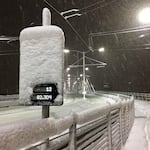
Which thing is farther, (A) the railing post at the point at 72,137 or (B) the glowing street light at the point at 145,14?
(B) the glowing street light at the point at 145,14

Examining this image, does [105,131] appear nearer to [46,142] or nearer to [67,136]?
[67,136]

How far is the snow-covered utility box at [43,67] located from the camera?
8.57 feet

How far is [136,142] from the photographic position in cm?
718

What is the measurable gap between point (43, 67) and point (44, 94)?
0.24 meters

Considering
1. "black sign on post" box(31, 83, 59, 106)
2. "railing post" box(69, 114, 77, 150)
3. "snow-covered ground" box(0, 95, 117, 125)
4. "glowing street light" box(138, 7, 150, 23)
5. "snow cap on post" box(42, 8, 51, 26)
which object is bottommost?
"snow-covered ground" box(0, 95, 117, 125)

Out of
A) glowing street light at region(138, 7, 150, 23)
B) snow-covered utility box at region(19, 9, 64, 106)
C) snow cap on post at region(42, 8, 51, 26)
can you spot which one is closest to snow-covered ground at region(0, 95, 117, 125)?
glowing street light at region(138, 7, 150, 23)

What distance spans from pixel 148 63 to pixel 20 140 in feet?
216

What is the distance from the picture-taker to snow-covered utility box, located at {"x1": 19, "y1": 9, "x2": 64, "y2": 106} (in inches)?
103

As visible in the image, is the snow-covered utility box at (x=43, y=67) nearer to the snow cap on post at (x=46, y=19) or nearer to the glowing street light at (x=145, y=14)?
the snow cap on post at (x=46, y=19)

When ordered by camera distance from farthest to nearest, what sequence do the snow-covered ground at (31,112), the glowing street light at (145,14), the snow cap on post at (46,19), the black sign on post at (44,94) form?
the snow-covered ground at (31,112), the glowing street light at (145,14), the snow cap on post at (46,19), the black sign on post at (44,94)

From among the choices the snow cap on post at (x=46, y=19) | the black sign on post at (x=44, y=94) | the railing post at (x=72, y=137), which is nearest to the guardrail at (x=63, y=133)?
the railing post at (x=72, y=137)

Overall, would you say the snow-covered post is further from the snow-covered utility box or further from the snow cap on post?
the snow cap on post

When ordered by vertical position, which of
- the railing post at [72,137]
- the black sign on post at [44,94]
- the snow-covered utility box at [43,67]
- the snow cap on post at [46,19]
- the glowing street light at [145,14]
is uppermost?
the glowing street light at [145,14]

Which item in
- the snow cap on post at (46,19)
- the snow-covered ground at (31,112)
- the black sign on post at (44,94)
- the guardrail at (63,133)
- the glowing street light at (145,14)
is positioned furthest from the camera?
the snow-covered ground at (31,112)
